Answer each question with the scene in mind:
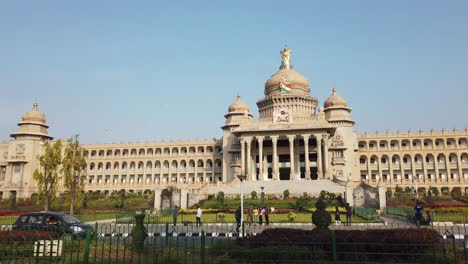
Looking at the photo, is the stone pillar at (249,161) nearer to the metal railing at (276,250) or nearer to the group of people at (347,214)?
the group of people at (347,214)

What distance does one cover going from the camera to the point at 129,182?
260 ft

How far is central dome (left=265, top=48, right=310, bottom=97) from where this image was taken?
68.3 metres

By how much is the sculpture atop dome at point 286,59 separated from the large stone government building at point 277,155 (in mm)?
190

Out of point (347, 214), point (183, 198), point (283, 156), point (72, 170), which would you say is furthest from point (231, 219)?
point (283, 156)

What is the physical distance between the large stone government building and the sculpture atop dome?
19 centimetres

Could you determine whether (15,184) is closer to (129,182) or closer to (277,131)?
(129,182)

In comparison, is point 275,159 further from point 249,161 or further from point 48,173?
point 48,173

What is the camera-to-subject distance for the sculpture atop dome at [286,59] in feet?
243

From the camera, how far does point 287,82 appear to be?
68.8m

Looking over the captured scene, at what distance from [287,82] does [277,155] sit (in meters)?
15.2

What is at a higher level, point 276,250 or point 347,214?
point 347,214

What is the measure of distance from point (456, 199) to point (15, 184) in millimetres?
71821

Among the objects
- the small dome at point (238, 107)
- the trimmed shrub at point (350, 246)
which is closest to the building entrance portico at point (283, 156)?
the small dome at point (238, 107)

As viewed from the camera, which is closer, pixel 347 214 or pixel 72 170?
pixel 347 214
